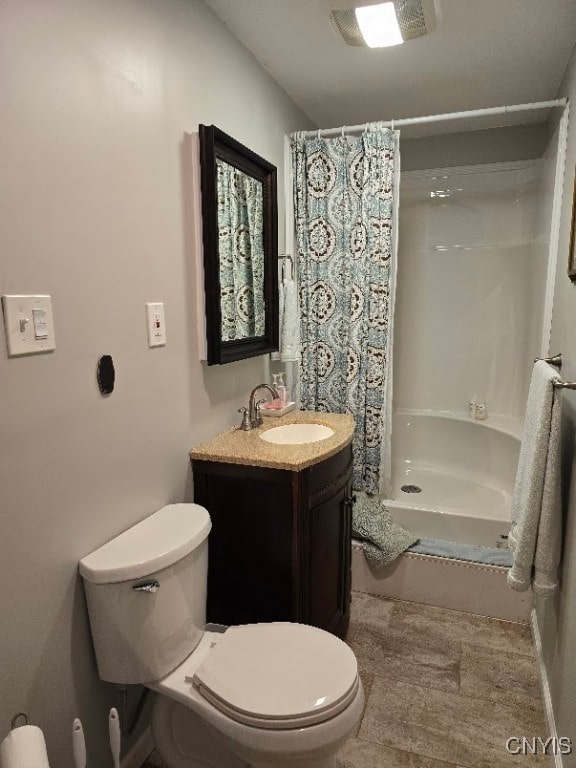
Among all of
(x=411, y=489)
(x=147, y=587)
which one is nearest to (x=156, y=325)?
(x=147, y=587)

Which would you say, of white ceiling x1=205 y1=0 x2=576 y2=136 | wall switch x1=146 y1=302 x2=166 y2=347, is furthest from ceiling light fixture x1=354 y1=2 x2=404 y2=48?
wall switch x1=146 y1=302 x2=166 y2=347

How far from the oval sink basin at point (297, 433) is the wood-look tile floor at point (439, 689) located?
0.86m

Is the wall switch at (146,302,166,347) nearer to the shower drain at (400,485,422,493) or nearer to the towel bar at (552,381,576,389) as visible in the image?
the towel bar at (552,381,576,389)

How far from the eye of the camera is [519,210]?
2.91 m

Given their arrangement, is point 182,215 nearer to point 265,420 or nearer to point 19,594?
point 265,420

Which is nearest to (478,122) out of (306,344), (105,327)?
(306,344)

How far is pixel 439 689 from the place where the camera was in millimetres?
1735

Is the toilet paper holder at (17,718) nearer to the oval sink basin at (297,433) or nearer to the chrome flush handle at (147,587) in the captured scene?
the chrome flush handle at (147,587)

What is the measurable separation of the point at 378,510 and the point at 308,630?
1.11 metres

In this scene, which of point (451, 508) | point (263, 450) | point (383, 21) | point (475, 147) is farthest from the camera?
point (475, 147)

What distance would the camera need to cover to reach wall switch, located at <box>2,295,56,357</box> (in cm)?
98

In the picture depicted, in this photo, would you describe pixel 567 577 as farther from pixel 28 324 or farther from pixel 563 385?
pixel 28 324

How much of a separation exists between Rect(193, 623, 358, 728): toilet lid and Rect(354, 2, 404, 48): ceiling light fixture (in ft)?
6.16

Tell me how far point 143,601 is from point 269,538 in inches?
20.2
